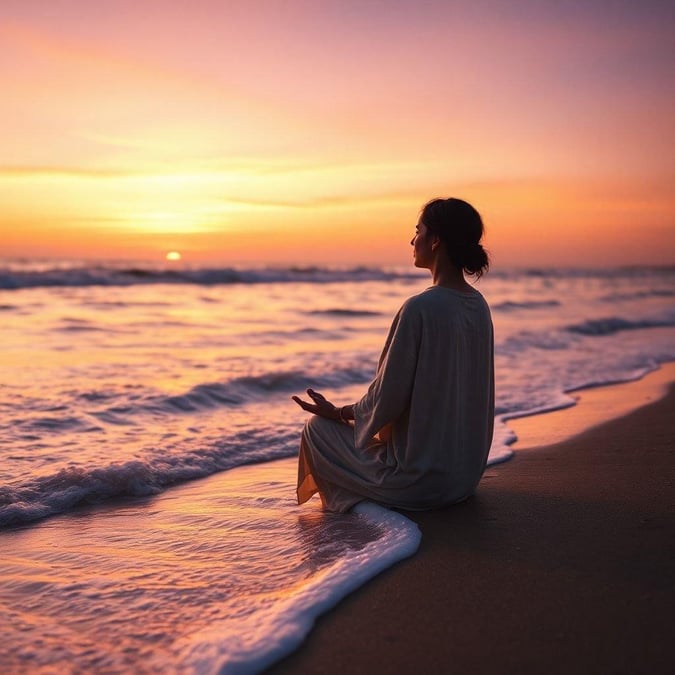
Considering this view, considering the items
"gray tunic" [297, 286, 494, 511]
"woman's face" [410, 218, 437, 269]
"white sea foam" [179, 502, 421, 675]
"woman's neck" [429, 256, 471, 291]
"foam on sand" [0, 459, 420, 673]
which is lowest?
"foam on sand" [0, 459, 420, 673]

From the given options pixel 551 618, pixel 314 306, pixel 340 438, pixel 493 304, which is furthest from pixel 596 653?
pixel 493 304

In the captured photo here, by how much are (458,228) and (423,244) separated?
0.69 ft

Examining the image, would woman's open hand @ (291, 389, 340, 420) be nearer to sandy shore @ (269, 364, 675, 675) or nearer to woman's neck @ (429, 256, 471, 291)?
sandy shore @ (269, 364, 675, 675)

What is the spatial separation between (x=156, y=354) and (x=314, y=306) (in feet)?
41.4

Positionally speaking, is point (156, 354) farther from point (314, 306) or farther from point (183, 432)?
point (314, 306)

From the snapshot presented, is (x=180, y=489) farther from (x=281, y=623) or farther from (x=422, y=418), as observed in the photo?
(x=281, y=623)

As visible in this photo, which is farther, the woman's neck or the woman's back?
the woman's neck

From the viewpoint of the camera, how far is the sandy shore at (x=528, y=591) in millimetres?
2438

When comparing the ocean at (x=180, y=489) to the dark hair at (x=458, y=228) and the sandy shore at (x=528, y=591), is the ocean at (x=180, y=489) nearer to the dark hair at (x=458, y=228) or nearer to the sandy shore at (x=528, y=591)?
the sandy shore at (x=528, y=591)

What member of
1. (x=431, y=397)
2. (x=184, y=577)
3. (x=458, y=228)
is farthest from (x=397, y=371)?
(x=184, y=577)

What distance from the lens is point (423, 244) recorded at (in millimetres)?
3943

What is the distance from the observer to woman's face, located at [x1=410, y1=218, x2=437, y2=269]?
3926mm

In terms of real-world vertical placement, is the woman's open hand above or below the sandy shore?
above

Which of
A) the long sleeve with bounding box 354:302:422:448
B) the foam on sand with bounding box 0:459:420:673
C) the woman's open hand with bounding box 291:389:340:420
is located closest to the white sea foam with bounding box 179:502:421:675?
the foam on sand with bounding box 0:459:420:673
